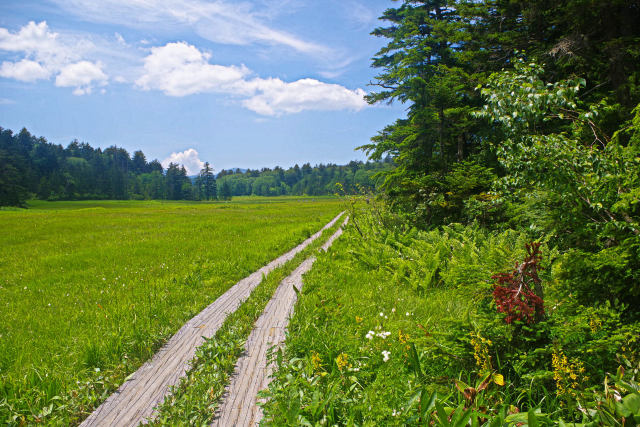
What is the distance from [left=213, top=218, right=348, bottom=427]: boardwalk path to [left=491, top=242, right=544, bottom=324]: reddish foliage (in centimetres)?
259

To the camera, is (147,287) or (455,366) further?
(147,287)

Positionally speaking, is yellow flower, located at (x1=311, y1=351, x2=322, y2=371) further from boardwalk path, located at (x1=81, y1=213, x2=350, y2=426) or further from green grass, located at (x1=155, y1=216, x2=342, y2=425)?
boardwalk path, located at (x1=81, y1=213, x2=350, y2=426)

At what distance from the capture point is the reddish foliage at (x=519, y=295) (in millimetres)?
2420

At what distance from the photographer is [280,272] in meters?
8.12

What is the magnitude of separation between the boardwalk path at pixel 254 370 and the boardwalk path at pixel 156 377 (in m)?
0.73

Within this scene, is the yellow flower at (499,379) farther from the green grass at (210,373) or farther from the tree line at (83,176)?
the tree line at (83,176)

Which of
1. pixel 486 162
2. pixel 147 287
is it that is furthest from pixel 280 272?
pixel 486 162

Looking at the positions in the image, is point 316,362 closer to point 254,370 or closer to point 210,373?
point 254,370

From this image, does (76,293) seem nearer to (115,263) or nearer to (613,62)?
(115,263)

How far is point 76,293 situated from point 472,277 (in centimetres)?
823

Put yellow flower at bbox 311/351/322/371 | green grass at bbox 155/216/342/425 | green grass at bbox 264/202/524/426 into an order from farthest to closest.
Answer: yellow flower at bbox 311/351/322/371
green grass at bbox 155/216/342/425
green grass at bbox 264/202/524/426

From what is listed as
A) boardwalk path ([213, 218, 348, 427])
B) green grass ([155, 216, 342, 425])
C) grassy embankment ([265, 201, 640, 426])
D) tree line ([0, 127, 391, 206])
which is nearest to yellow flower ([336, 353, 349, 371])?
grassy embankment ([265, 201, 640, 426])

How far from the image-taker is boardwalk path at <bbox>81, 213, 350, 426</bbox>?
10.1 feet

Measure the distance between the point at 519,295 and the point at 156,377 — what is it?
4.25 meters
